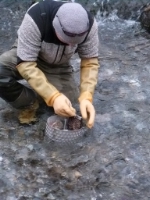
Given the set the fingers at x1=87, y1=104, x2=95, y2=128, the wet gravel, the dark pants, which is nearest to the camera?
the wet gravel

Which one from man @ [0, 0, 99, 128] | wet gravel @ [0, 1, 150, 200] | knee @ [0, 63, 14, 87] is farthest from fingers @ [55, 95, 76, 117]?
→ knee @ [0, 63, 14, 87]

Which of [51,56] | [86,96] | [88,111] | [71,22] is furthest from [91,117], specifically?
[71,22]

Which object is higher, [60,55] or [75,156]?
[60,55]

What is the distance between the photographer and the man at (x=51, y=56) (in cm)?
235

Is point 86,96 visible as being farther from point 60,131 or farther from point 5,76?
point 5,76

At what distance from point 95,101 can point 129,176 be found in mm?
894

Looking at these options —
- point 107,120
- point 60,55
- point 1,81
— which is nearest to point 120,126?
point 107,120

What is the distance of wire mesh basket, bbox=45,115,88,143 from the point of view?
272 cm

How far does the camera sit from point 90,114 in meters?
2.59

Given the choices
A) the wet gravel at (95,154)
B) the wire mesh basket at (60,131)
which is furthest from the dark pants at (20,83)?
the wire mesh basket at (60,131)

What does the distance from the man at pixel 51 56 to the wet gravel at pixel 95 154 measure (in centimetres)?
26

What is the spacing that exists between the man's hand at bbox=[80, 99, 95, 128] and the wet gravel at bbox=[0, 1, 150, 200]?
289mm

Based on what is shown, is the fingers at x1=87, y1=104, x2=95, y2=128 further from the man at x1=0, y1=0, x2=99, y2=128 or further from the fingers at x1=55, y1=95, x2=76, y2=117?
the fingers at x1=55, y1=95, x2=76, y2=117

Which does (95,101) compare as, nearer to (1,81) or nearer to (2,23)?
(1,81)
